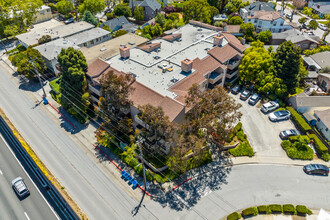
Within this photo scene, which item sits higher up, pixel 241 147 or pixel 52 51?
pixel 52 51

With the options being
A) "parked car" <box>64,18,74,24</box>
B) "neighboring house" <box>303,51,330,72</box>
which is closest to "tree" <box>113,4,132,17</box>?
"parked car" <box>64,18,74,24</box>

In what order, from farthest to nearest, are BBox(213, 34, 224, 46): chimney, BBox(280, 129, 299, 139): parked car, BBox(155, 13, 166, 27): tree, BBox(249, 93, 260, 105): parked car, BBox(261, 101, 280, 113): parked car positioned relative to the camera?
BBox(155, 13, 166, 27): tree < BBox(213, 34, 224, 46): chimney < BBox(249, 93, 260, 105): parked car < BBox(261, 101, 280, 113): parked car < BBox(280, 129, 299, 139): parked car

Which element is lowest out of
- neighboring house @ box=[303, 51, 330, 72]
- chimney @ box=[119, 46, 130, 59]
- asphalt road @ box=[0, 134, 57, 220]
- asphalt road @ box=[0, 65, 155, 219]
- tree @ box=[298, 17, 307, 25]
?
asphalt road @ box=[0, 134, 57, 220]

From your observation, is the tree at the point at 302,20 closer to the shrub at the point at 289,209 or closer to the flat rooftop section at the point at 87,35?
the flat rooftop section at the point at 87,35

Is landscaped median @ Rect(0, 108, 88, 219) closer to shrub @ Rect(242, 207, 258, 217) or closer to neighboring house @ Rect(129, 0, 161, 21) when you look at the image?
shrub @ Rect(242, 207, 258, 217)

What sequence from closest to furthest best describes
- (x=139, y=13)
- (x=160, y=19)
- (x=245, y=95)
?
(x=245, y=95) < (x=160, y=19) < (x=139, y=13)

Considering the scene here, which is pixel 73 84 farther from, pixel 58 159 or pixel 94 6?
pixel 94 6

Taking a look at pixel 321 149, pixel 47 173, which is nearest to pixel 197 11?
pixel 321 149

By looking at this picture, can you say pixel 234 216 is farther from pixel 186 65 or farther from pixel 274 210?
pixel 186 65
